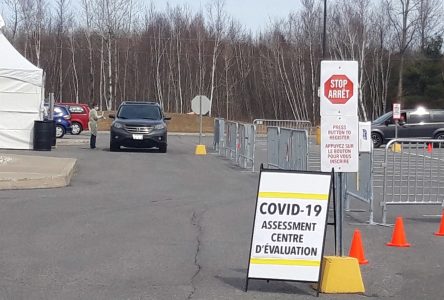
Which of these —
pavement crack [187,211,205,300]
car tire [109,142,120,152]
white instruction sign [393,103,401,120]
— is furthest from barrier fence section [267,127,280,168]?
white instruction sign [393,103,401,120]

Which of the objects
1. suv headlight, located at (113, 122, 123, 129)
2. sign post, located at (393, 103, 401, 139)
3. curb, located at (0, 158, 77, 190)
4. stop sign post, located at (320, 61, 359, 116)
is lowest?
curb, located at (0, 158, 77, 190)

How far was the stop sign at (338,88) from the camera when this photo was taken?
819 centimetres

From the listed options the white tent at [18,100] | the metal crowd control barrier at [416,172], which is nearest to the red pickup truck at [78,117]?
the white tent at [18,100]

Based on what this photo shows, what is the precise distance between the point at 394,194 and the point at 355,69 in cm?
642

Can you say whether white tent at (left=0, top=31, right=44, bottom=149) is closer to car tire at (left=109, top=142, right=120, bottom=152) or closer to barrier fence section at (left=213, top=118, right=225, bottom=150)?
car tire at (left=109, top=142, right=120, bottom=152)

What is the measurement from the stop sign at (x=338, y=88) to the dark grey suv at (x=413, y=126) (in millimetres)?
30902

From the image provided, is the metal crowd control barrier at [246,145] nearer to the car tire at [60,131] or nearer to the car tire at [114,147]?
the car tire at [114,147]

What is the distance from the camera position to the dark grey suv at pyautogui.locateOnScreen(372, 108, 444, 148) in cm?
3875

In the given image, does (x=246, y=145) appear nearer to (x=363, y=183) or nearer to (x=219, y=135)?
(x=219, y=135)

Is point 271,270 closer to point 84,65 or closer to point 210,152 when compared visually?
point 210,152

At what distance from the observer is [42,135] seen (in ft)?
97.1

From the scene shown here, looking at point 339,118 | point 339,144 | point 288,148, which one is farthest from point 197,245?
point 288,148

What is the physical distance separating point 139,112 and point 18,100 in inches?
168

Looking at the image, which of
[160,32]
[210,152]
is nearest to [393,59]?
[160,32]
